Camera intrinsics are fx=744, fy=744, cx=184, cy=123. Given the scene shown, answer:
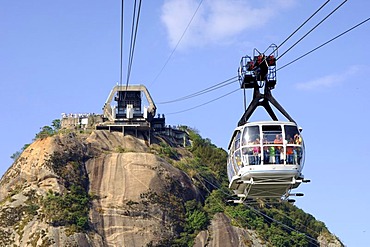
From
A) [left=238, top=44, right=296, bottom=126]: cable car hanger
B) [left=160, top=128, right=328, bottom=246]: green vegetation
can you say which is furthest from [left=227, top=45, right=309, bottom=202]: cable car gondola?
[left=160, top=128, right=328, bottom=246]: green vegetation

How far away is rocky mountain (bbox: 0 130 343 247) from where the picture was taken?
7531 centimetres

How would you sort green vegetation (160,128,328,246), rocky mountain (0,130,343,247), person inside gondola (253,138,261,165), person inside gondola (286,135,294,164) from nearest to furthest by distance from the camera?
1. person inside gondola (253,138,261,165)
2. person inside gondola (286,135,294,164)
3. rocky mountain (0,130,343,247)
4. green vegetation (160,128,328,246)

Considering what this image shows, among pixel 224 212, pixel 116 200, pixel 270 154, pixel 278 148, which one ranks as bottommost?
pixel 224 212

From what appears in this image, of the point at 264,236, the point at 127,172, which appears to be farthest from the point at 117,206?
the point at 264,236

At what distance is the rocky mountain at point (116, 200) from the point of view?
75.3 m

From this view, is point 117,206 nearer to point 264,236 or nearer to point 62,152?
point 62,152

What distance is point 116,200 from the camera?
80.6 metres

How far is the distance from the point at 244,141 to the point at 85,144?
5799cm

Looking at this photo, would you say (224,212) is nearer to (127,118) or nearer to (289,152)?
(127,118)

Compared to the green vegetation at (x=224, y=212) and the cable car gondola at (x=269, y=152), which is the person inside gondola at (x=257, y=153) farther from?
the green vegetation at (x=224, y=212)

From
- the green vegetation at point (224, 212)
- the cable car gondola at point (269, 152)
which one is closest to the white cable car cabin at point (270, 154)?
the cable car gondola at point (269, 152)

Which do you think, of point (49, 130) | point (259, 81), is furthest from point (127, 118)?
point (259, 81)

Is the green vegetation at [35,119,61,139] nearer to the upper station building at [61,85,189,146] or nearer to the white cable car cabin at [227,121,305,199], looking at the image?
the upper station building at [61,85,189,146]

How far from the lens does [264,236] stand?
3342 inches
